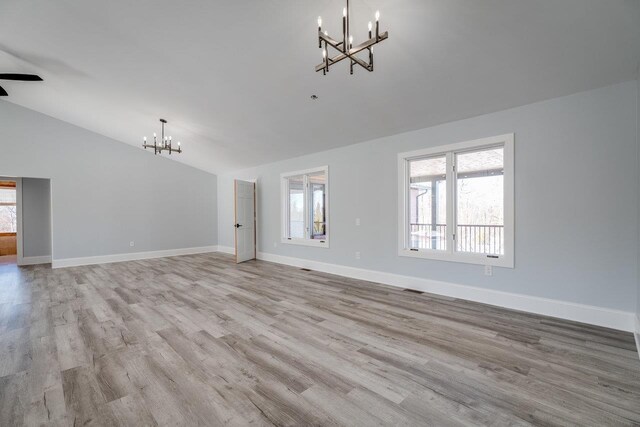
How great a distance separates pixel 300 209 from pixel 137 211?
4604mm

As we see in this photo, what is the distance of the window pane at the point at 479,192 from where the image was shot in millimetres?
3703

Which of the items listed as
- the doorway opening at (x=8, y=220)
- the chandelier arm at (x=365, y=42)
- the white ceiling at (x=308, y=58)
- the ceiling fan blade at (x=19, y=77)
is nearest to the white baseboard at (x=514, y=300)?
the white ceiling at (x=308, y=58)

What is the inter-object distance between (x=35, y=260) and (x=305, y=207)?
7288 millimetres

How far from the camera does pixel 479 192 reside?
3834 millimetres

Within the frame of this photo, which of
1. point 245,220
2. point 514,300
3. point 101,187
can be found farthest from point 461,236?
point 101,187

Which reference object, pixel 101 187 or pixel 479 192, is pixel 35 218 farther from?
pixel 479 192

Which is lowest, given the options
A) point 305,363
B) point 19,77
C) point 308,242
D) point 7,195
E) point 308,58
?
point 305,363

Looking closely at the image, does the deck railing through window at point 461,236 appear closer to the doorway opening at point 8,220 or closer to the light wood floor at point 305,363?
the light wood floor at point 305,363

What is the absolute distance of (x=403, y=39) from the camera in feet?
8.58

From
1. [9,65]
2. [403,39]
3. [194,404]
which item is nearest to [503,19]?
[403,39]

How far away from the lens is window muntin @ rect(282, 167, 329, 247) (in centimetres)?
607

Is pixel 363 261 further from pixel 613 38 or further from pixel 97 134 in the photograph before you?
pixel 97 134

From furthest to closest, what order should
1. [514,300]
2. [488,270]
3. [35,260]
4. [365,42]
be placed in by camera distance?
[35,260]
[488,270]
[514,300]
[365,42]

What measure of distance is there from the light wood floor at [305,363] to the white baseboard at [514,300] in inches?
6.0
